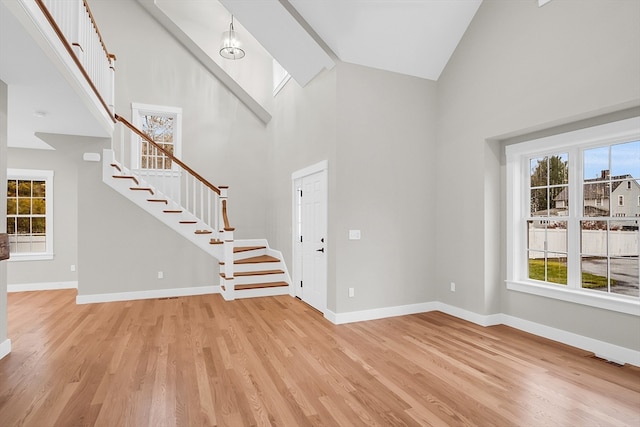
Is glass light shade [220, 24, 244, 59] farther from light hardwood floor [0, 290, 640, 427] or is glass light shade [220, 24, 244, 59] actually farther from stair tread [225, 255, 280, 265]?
light hardwood floor [0, 290, 640, 427]

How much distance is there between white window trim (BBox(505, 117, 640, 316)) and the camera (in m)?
3.23

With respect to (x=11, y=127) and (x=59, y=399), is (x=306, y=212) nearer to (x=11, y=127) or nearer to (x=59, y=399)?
(x=59, y=399)

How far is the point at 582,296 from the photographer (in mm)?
3508

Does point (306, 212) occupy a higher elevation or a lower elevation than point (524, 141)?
lower

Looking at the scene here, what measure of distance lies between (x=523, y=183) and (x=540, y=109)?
984 mm

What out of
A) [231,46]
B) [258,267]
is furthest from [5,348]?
[231,46]

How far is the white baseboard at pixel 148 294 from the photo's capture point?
5516mm

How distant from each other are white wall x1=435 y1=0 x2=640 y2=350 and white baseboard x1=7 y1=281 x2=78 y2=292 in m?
6.98

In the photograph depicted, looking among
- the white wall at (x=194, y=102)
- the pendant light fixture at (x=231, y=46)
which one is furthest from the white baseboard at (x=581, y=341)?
the pendant light fixture at (x=231, y=46)

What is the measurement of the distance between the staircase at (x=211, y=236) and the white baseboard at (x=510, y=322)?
185cm

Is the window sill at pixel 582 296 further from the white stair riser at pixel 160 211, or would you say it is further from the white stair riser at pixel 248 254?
the white stair riser at pixel 160 211

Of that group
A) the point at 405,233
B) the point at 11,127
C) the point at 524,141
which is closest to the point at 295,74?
the point at 405,233

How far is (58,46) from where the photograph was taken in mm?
3072

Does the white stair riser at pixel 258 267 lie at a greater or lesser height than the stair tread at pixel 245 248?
lesser
